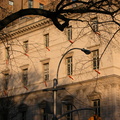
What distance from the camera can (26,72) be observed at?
1854 inches

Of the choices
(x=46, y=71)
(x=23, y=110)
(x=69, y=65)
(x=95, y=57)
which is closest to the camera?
(x=95, y=57)

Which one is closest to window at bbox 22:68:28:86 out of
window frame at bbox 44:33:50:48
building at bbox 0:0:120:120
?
building at bbox 0:0:120:120

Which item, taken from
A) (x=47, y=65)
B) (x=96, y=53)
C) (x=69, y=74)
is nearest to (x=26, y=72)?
(x=47, y=65)

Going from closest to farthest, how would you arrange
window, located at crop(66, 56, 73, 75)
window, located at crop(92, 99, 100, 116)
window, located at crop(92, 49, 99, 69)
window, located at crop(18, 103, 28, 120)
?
window, located at crop(92, 99, 100, 116)
window, located at crop(92, 49, 99, 69)
window, located at crop(66, 56, 73, 75)
window, located at crop(18, 103, 28, 120)

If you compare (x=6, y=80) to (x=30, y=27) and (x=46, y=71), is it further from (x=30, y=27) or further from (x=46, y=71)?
(x=46, y=71)

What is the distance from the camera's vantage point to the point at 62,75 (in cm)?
4191

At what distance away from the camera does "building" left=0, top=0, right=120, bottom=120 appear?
3775 centimetres

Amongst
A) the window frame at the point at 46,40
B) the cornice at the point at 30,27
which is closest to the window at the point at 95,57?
the window frame at the point at 46,40

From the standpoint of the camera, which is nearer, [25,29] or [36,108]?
[36,108]

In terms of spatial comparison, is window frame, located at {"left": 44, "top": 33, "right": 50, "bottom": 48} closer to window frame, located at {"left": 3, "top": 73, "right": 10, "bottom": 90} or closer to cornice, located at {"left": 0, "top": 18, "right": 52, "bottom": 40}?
cornice, located at {"left": 0, "top": 18, "right": 52, "bottom": 40}

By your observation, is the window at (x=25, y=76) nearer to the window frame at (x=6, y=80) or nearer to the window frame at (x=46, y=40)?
the window frame at (x=6, y=80)

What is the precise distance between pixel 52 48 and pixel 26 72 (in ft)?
16.6

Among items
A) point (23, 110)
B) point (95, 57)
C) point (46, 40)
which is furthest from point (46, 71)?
point (95, 57)

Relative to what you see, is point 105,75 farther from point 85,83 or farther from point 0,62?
point 0,62
